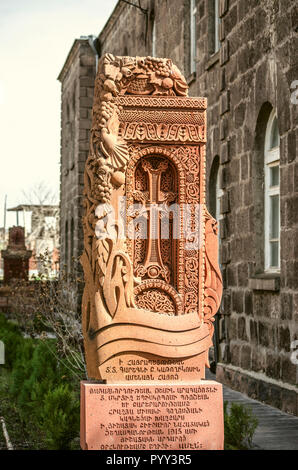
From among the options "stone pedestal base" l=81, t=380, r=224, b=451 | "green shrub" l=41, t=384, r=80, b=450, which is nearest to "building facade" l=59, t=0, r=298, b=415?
"green shrub" l=41, t=384, r=80, b=450

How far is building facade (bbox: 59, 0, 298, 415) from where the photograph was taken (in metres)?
10.5

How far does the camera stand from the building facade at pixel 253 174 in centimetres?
1052

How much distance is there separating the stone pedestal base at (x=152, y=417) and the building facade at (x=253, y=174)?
3238 millimetres

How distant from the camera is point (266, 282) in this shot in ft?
36.6

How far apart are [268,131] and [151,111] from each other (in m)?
5.02

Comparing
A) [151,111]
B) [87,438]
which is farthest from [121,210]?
[87,438]

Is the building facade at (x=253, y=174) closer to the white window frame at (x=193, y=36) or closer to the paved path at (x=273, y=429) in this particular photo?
the white window frame at (x=193, y=36)

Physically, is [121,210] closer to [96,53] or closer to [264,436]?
[264,436]

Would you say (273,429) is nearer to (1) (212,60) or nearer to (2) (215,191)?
(2) (215,191)

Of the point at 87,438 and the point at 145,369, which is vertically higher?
the point at 145,369

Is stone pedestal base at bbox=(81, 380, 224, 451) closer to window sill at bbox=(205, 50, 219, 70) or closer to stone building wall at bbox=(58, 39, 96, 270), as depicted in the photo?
window sill at bbox=(205, 50, 219, 70)

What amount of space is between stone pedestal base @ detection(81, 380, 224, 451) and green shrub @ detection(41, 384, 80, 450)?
84 cm

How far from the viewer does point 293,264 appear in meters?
10.3

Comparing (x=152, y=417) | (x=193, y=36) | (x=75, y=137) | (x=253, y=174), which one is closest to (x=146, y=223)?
(x=152, y=417)
